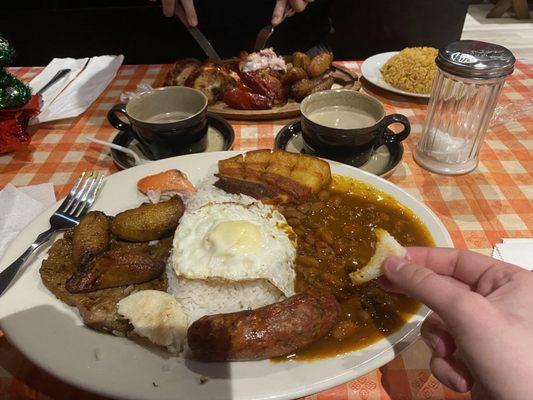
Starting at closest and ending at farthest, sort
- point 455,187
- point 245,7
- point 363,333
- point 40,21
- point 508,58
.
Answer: point 363,333
point 508,58
point 455,187
point 245,7
point 40,21

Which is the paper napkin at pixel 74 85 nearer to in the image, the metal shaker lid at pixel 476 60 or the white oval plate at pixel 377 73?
the white oval plate at pixel 377 73

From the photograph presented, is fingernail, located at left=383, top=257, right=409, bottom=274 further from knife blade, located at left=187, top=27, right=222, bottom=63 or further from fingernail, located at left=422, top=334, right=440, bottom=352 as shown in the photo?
knife blade, located at left=187, top=27, right=222, bottom=63

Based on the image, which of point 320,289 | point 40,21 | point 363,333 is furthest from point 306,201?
point 40,21

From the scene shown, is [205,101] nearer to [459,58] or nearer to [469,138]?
[459,58]

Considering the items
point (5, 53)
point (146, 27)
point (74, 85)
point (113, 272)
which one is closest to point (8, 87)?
point (5, 53)

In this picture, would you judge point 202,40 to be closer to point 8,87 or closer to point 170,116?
point 170,116
